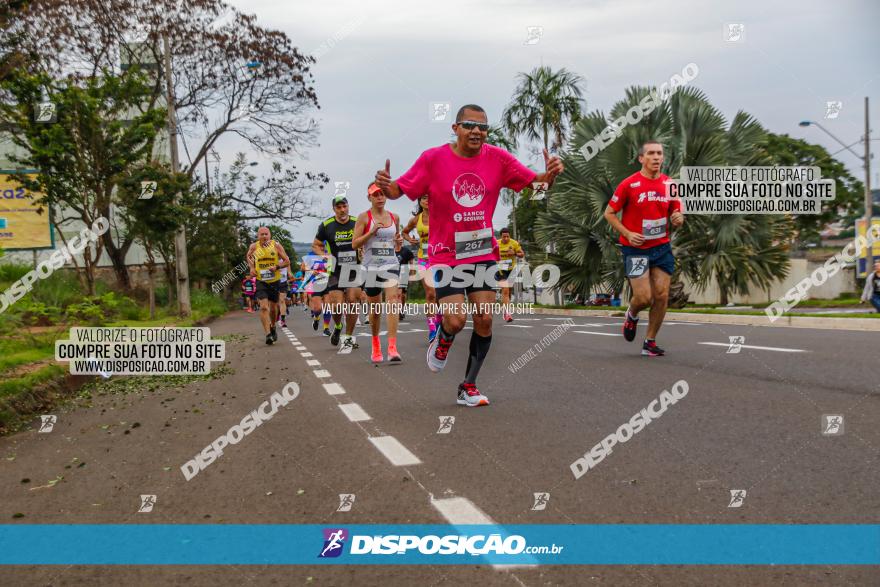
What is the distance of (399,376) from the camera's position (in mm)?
9180

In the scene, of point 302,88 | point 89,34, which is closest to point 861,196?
point 302,88

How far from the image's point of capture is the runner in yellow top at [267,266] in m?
15.3

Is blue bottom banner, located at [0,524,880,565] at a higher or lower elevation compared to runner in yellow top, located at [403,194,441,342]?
lower

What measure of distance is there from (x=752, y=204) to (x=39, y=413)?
677 inches

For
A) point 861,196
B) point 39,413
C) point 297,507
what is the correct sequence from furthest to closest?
point 861,196
point 39,413
point 297,507

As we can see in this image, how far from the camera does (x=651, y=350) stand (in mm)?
9719

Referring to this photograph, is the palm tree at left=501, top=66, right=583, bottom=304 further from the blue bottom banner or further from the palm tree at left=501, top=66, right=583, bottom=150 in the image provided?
the blue bottom banner

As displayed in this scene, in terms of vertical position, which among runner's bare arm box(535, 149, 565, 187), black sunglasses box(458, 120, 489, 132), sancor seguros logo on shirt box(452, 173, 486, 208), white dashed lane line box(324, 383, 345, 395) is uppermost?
black sunglasses box(458, 120, 489, 132)

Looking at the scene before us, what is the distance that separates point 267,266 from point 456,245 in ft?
30.0

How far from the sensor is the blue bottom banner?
3.02 m

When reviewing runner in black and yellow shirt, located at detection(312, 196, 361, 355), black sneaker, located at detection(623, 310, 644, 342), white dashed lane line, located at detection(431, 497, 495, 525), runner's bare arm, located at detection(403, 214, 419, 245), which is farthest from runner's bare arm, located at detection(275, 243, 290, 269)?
white dashed lane line, located at detection(431, 497, 495, 525)

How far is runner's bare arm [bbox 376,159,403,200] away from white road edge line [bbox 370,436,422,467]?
2039 mm

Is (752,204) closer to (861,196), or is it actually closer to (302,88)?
(302,88)

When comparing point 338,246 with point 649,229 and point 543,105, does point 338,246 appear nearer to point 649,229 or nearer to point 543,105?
point 649,229
